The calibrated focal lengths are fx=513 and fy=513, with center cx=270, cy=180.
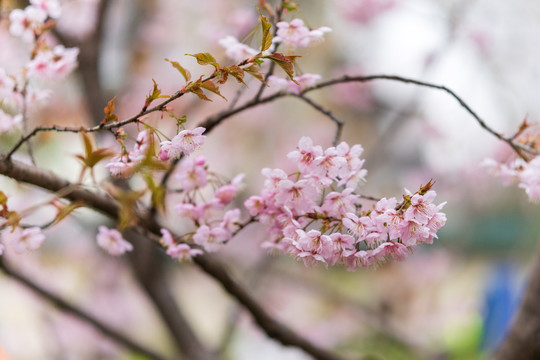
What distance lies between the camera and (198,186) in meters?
0.52

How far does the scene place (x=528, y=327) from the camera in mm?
772

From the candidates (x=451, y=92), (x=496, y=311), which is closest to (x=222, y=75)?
(x=451, y=92)

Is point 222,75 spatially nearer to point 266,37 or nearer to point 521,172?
point 266,37

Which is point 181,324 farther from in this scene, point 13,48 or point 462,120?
point 462,120

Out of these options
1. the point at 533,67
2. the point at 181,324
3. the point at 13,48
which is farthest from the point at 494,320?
the point at 13,48

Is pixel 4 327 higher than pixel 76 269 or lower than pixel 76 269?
lower

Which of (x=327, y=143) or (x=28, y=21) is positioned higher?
(x=327, y=143)

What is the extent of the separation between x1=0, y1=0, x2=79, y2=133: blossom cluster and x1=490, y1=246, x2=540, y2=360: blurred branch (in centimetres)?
71

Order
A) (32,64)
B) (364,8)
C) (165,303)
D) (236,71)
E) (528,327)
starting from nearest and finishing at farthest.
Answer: (236,71)
(32,64)
(528,327)
(165,303)
(364,8)

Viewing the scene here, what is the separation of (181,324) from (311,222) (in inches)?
39.7

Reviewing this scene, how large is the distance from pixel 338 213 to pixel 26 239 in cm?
30

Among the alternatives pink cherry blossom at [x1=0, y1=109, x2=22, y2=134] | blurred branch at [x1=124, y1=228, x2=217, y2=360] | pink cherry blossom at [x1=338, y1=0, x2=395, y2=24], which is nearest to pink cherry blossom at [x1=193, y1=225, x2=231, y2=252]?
pink cherry blossom at [x1=0, y1=109, x2=22, y2=134]

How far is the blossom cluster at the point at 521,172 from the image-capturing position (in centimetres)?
52

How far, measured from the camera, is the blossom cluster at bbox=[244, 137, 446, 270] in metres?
0.40
